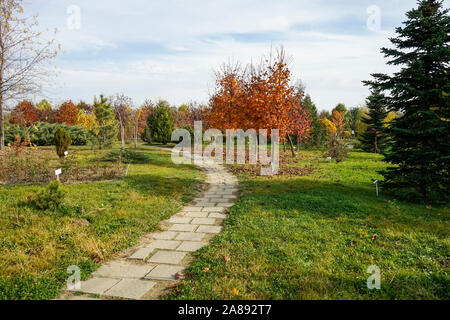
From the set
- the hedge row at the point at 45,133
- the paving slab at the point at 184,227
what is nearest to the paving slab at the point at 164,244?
the paving slab at the point at 184,227

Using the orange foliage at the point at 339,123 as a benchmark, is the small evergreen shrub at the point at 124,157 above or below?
below

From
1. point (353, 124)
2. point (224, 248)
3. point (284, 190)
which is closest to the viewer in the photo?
point (224, 248)

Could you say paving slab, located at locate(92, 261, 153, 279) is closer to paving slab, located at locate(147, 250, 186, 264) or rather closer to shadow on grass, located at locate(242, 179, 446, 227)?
paving slab, located at locate(147, 250, 186, 264)

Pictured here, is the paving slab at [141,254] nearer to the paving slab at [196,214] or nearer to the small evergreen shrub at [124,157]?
the paving slab at [196,214]

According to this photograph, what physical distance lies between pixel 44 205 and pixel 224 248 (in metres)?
3.98

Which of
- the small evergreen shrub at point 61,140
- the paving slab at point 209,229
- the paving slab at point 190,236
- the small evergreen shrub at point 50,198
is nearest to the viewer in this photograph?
the paving slab at point 190,236

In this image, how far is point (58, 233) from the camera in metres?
4.41

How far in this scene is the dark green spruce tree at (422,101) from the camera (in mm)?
6445

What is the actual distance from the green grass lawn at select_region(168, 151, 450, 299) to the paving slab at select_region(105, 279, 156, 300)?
397 mm

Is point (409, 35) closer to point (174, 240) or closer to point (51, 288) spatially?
point (174, 240)

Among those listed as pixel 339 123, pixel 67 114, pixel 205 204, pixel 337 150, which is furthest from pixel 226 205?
pixel 67 114

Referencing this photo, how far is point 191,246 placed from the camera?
13.8ft

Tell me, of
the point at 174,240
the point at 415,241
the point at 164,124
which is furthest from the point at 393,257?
the point at 164,124

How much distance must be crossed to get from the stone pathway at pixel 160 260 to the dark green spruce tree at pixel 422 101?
485 centimetres
